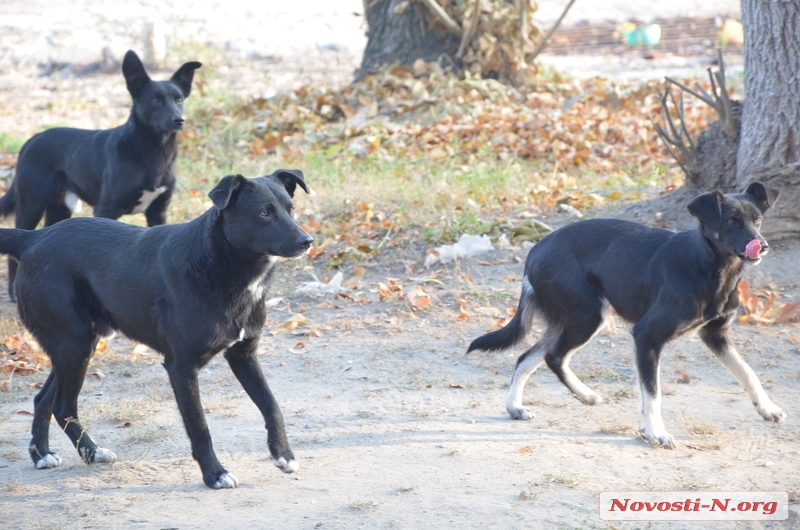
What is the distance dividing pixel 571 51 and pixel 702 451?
16304 millimetres

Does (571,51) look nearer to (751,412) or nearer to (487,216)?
(487,216)

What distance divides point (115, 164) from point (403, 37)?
6.63 meters

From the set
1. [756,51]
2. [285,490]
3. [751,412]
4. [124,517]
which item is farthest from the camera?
[756,51]

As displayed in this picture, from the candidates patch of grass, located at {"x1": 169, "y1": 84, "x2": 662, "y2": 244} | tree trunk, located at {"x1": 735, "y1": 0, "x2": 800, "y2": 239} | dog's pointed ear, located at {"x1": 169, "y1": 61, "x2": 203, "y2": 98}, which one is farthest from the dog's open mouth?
dog's pointed ear, located at {"x1": 169, "y1": 61, "x2": 203, "y2": 98}

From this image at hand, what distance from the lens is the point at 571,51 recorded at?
19.8m

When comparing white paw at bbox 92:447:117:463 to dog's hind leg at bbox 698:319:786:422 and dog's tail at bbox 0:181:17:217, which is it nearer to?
dog's hind leg at bbox 698:319:786:422

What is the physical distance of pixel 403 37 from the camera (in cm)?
1303

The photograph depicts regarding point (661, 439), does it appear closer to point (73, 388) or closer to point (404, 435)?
point (404, 435)

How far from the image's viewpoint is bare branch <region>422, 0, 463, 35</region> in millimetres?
12273

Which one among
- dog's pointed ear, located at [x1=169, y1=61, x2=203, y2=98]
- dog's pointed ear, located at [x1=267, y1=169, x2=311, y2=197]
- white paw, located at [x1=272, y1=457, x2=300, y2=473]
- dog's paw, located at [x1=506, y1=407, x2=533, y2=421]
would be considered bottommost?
dog's paw, located at [x1=506, y1=407, x2=533, y2=421]

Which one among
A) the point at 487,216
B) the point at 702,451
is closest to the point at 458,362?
the point at 702,451

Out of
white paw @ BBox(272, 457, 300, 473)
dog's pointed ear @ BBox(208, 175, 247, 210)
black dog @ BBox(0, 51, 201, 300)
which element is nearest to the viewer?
dog's pointed ear @ BBox(208, 175, 247, 210)

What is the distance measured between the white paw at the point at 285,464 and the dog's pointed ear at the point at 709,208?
2466 mm

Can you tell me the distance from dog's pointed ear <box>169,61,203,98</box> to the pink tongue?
5007 mm
